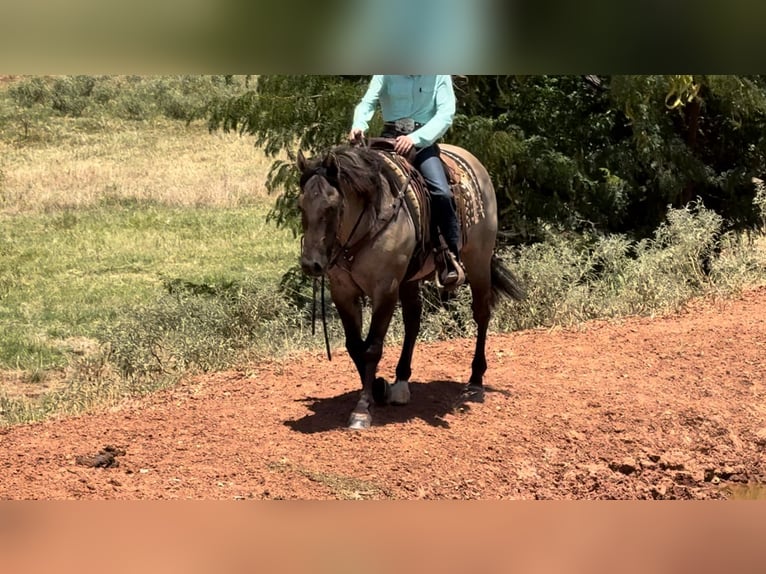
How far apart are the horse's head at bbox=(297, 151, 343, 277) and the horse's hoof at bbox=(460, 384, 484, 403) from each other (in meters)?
1.78

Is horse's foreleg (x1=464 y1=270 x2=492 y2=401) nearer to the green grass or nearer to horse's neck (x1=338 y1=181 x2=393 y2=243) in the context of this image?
horse's neck (x1=338 y1=181 x2=393 y2=243)

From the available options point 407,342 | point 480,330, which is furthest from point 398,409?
point 480,330

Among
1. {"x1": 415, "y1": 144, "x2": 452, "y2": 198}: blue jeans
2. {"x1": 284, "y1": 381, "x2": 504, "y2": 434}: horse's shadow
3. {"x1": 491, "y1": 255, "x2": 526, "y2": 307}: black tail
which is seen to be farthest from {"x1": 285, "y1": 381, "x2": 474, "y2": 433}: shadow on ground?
{"x1": 415, "y1": 144, "x2": 452, "y2": 198}: blue jeans

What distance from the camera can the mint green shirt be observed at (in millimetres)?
6457

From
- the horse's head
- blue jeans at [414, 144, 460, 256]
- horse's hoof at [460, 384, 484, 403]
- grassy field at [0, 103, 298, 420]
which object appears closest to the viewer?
the horse's head

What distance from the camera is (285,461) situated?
596 cm

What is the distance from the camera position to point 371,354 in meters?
6.58

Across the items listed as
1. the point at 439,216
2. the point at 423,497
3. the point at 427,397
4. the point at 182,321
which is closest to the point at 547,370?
the point at 427,397

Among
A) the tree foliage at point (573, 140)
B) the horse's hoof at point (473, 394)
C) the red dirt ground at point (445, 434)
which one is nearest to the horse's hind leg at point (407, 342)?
the red dirt ground at point (445, 434)

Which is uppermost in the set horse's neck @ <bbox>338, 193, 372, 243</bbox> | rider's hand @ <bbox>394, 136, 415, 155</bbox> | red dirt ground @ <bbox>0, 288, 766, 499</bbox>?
rider's hand @ <bbox>394, 136, 415, 155</bbox>

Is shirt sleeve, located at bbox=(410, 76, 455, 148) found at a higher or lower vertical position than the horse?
higher

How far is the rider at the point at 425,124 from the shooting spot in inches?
255

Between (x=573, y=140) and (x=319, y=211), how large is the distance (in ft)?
30.4
